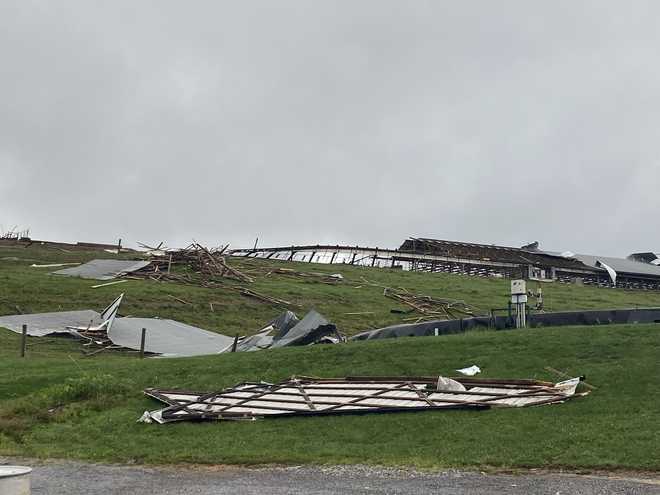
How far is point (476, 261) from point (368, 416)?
163 ft

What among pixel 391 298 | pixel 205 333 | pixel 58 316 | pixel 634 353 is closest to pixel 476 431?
pixel 634 353

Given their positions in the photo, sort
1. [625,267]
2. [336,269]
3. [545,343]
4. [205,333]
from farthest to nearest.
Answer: [625,267]
[336,269]
[205,333]
[545,343]

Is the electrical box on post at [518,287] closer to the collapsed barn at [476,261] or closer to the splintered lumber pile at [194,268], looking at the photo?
the splintered lumber pile at [194,268]

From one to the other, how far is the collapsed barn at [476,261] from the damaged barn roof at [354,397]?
144ft

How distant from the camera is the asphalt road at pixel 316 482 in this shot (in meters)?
9.29

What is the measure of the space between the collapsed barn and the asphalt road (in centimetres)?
4909

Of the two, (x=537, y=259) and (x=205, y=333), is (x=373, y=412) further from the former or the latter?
(x=537, y=259)

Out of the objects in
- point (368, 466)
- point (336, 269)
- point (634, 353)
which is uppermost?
point (336, 269)

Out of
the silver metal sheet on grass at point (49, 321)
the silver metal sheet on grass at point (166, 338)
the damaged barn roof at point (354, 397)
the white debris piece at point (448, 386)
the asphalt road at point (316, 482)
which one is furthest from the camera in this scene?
the silver metal sheet on grass at point (49, 321)

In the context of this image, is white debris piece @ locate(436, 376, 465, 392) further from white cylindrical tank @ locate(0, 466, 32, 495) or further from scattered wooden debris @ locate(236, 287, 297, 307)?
scattered wooden debris @ locate(236, 287, 297, 307)

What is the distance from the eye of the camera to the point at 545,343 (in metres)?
17.9

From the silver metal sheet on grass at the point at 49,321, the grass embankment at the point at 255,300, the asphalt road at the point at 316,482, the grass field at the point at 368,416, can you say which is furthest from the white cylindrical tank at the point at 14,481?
the grass embankment at the point at 255,300

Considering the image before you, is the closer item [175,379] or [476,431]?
[476,431]

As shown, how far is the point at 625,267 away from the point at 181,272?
45.5 metres
